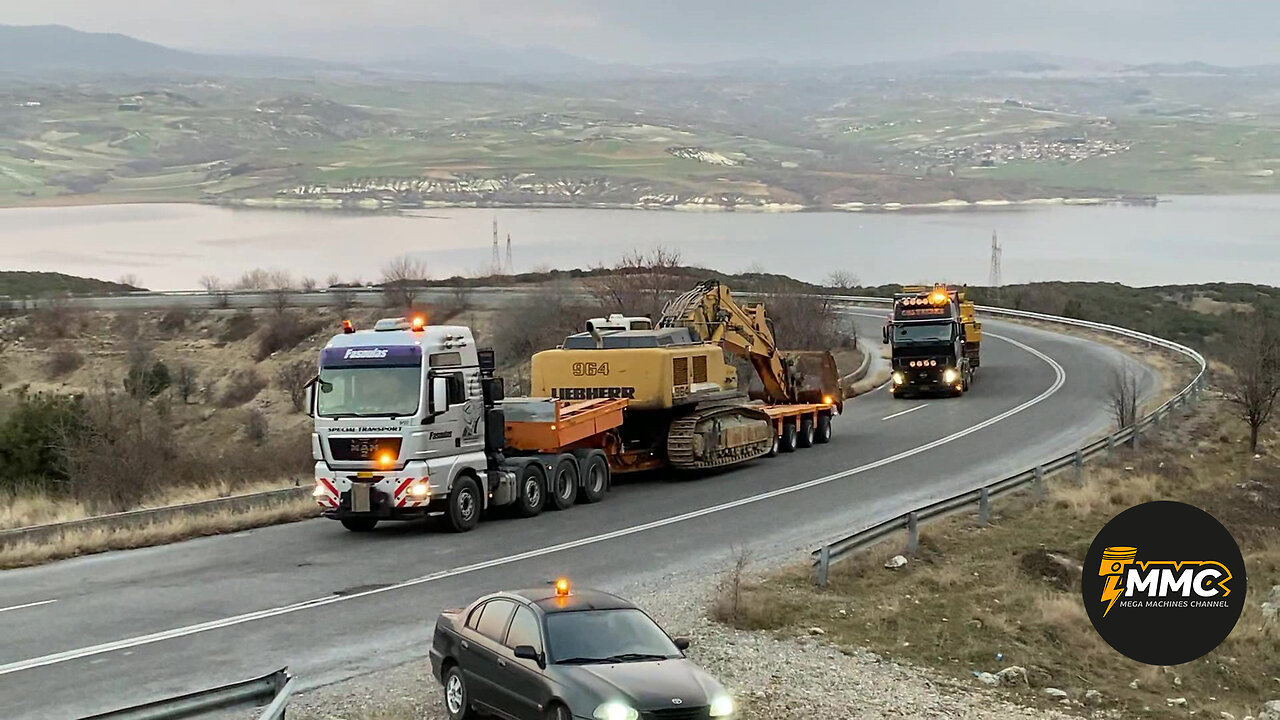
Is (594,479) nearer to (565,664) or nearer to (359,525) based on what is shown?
(359,525)

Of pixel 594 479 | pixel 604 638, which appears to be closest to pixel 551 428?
pixel 594 479

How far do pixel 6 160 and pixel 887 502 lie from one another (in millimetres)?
189514

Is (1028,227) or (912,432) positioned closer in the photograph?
(912,432)

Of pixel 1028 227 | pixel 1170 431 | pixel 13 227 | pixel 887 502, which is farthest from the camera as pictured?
pixel 1028 227

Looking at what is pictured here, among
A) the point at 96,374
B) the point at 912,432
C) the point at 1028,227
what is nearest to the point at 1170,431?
the point at 912,432

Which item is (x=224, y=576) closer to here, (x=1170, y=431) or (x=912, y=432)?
(x=912, y=432)

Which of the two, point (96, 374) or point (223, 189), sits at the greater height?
point (223, 189)

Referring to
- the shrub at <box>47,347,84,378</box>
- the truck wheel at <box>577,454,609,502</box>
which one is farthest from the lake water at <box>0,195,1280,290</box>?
the truck wheel at <box>577,454,609,502</box>

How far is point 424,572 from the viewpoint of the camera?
59.5 feet

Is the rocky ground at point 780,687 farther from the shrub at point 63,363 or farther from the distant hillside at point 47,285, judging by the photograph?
the distant hillside at point 47,285

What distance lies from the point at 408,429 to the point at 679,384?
8.49 metres

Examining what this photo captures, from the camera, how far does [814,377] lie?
3575 cm

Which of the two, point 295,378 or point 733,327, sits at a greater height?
point 733,327

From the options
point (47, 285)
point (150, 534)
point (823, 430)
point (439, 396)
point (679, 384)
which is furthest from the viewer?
point (47, 285)
